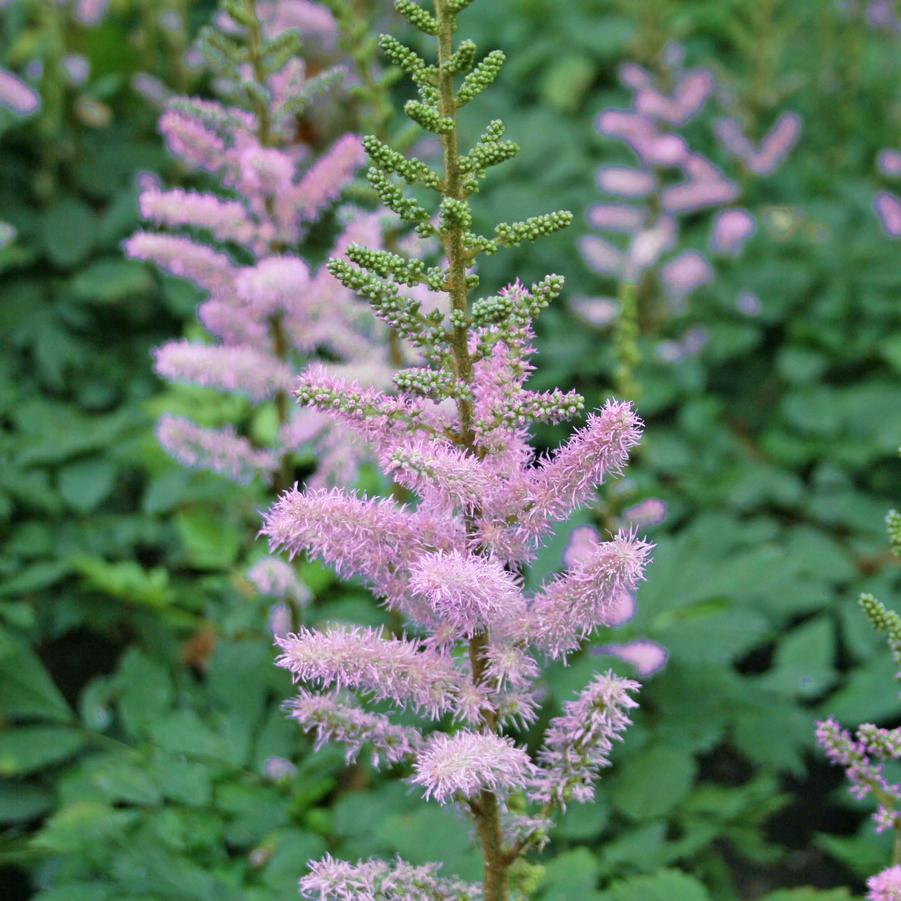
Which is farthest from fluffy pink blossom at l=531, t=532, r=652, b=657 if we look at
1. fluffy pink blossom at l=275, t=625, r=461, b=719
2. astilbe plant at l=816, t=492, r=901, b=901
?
astilbe plant at l=816, t=492, r=901, b=901

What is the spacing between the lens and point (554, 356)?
12.8ft

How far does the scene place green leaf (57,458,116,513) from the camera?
281 centimetres

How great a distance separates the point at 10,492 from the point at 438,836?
5.16ft

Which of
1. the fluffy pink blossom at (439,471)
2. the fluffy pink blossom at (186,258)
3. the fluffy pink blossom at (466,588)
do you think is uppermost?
the fluffy pink blossom at (186,258)

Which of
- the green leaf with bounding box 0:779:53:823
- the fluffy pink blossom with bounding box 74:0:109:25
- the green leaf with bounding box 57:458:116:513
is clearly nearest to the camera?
the green leaf with bounding box 0:779:53:823

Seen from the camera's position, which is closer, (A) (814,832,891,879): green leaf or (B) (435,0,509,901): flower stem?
(B) (435,0,509,901): flower stem

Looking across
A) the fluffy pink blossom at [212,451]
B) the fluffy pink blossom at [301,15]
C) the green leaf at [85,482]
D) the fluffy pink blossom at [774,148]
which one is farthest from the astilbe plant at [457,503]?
the fluffy pink blossom at [774,148]

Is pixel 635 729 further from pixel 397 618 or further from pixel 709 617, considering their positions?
pixel 397 618

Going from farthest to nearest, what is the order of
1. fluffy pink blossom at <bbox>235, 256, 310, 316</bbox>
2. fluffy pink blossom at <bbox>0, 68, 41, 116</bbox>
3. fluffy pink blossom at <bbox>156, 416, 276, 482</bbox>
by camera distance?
fluffy pink blossom at <bbox>0, 68, 41, 116</bbox> < fluffy pink blossom at <bbox>156, 416, 276, 482</bbox> < fluffy pink blossom at <bbox>235, 256, 310, 316</bbox>

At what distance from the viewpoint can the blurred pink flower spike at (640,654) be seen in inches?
91.7

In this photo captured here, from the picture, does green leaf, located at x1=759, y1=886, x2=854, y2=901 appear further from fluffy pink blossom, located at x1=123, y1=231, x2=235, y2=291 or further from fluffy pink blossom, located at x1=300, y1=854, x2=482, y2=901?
fluffy pink blossom, located at x1=123, y1=231, x2=235, y2=291

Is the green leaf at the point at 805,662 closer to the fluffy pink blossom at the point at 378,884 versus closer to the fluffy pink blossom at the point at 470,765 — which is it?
the fluffy pink blossom at the point at 378,884

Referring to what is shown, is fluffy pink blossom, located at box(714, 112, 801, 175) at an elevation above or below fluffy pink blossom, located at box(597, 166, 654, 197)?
above

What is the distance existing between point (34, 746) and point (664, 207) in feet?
10.4
